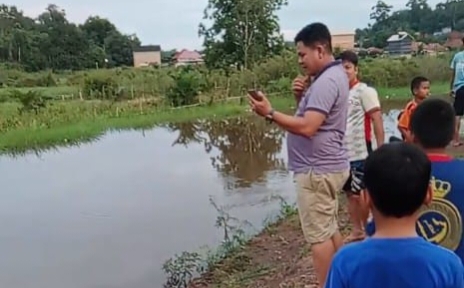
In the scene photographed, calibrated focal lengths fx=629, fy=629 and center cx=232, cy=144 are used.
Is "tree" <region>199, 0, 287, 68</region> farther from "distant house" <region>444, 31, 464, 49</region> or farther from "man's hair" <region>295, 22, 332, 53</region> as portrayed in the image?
"man's hair" <region>295, 22, 332, 53</region>

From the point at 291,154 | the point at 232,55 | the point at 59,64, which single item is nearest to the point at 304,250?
the point at 291,154

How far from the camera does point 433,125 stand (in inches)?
84.7

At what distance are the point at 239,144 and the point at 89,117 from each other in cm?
698

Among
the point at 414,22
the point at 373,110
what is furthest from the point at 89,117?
the point at 414,22

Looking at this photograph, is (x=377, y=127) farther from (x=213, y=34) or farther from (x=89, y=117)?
(x=213, y=34)

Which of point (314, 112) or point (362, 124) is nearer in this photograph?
point (314, 112)

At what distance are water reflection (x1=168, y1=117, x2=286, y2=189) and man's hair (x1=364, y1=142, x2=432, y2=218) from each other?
7.04m

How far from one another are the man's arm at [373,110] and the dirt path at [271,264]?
102 cm

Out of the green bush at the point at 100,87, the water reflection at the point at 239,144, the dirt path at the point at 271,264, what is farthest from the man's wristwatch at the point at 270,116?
the green bush at the point at 100,87

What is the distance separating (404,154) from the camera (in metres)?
1.51

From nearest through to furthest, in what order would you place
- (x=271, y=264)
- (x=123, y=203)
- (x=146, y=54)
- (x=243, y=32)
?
(x=271, y=264) < (x=123, y=203) < (x=243, y=32) < (x=146, y=54)

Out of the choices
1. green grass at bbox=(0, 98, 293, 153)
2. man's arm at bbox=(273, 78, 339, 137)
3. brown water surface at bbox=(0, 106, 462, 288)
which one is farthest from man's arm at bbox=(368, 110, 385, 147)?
green grass at bbox=(0, 98, 293, 153)

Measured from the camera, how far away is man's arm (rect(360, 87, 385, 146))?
12.8ft

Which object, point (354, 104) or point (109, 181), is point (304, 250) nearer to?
point (354, 104)
